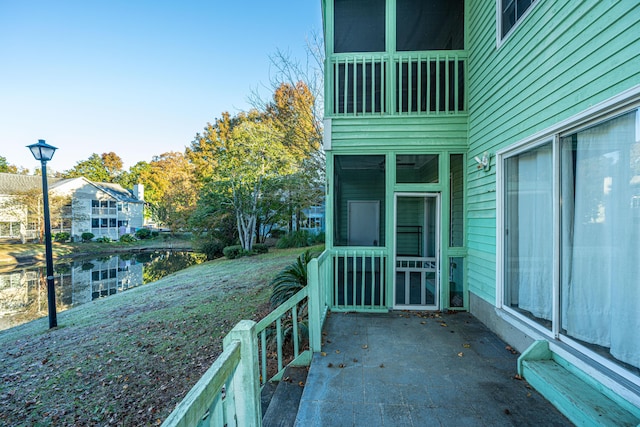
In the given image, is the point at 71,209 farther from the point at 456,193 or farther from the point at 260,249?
the point at 456,193

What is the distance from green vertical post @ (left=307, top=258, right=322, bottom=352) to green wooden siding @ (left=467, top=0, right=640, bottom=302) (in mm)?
2311

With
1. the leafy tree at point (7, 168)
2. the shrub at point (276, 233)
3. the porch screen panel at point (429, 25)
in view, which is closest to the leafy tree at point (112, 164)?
the leafy tree at point (7, 168)

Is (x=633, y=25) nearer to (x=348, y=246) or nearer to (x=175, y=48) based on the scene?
(x=348, y=246)

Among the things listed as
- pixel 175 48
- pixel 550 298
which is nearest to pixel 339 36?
pixel 550 298

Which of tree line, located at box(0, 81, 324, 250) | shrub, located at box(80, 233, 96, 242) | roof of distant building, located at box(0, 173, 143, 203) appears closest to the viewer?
tree line, located at box(0, 81, 324, 250)

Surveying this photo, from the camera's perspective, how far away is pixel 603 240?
83.0 inches

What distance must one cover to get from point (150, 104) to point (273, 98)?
684 inches

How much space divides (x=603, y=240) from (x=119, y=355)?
671 cm

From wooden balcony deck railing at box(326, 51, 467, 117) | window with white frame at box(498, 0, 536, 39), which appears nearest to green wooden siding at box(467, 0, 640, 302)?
window with white frame at box(498, 0, 536, 39)

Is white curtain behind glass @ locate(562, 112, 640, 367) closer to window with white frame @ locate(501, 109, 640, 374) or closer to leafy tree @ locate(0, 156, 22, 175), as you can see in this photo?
window with white frame @ locate(501, 109, 640, 374)

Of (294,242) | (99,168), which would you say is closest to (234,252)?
(294,242)

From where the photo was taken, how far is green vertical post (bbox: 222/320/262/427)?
4.95 ft

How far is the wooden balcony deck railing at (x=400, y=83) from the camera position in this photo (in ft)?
15.0

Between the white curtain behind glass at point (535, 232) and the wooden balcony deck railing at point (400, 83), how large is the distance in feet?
6.05
